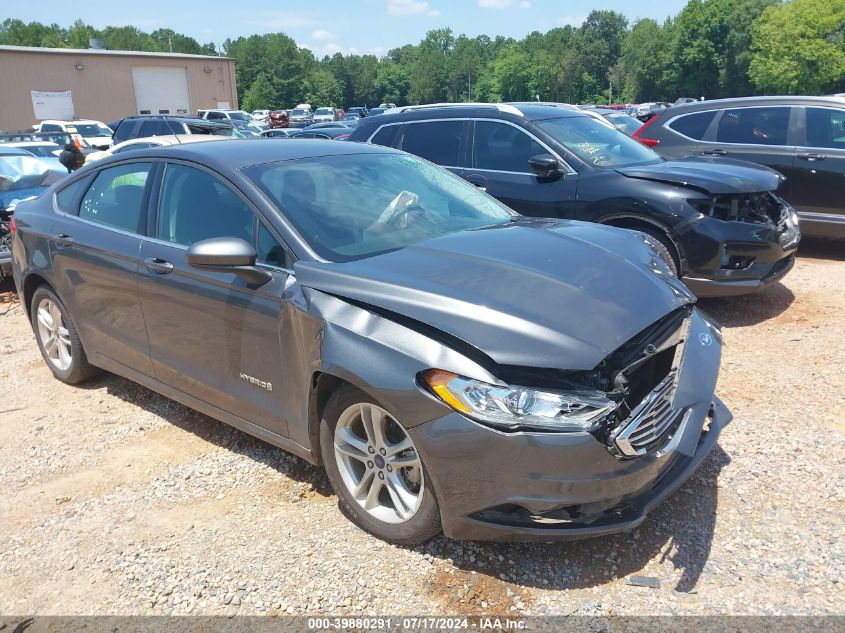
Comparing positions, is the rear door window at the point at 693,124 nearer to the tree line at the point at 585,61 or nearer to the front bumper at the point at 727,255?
the front bumper at the point at 727,255

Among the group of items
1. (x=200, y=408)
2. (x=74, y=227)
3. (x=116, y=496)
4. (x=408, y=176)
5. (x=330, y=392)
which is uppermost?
(x=408, y=176)

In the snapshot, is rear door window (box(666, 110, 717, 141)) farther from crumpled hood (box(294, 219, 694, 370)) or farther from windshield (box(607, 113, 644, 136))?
crumpled hood (box(294, 219, 694, 370))

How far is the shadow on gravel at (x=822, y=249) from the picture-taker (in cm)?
805

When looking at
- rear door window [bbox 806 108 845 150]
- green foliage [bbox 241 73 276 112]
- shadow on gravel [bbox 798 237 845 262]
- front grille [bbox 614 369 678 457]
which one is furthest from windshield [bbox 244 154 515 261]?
green foliage [bbox 241 73 276 112]

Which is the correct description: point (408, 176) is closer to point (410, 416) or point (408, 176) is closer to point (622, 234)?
point (622, 234)

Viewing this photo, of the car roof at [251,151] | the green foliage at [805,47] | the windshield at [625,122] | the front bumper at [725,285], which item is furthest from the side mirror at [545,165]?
the green foliage at [805,47]

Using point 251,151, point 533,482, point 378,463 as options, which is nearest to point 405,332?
point 378,463

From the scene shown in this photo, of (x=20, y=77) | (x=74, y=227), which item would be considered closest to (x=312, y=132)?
(x=74, y=227)

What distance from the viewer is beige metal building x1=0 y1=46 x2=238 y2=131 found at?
42688 millimetres

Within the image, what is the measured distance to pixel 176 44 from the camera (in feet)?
445

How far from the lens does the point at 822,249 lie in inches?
333

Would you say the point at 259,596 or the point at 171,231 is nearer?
the point at 259,596

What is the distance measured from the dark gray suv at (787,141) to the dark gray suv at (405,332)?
5.24 m

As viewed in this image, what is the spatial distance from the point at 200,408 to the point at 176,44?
150722 mm
